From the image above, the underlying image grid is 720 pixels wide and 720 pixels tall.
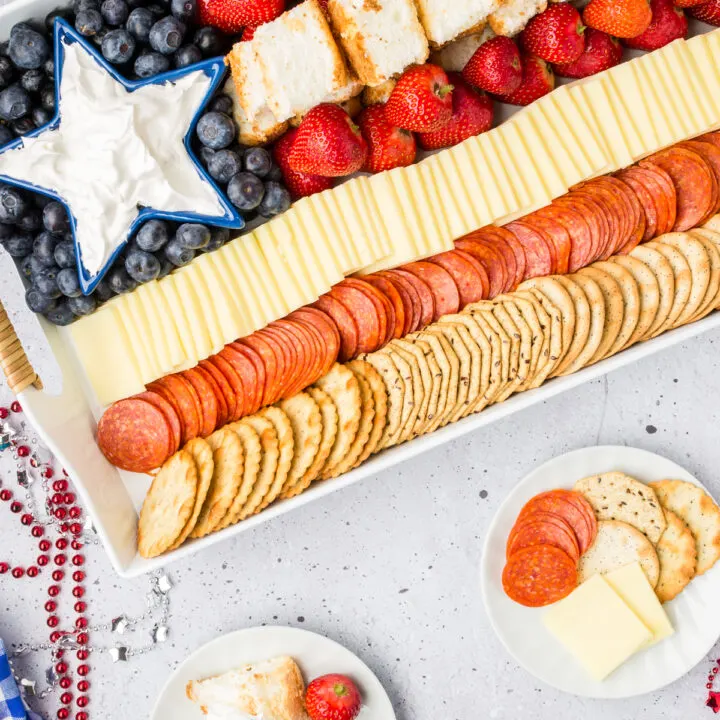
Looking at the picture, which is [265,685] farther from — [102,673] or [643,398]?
[643,398]

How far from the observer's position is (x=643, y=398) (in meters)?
2.59

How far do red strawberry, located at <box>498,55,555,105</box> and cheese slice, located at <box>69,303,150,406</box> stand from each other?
1256 mm

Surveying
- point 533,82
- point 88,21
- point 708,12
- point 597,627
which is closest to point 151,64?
point 88,21

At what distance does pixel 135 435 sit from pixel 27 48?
103 centimetres

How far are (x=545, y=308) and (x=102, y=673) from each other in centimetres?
177

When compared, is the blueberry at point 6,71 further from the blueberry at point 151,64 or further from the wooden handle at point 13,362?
the wooden handle at point 13,362

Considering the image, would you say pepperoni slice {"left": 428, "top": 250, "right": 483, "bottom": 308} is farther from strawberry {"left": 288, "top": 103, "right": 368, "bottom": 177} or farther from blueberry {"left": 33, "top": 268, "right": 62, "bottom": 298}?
blueberry {"left": 33, "top": 268, "right": 62, "bottom": 298}

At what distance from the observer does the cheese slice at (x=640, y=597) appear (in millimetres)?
2391

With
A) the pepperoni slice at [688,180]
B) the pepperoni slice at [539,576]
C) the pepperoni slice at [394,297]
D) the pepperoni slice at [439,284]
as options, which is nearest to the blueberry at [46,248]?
the pepperoni slice at [394,297]

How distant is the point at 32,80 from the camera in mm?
2102

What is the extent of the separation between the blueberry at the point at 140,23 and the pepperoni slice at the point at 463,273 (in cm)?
95

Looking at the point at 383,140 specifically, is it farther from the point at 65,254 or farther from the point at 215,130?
the point at 65,254

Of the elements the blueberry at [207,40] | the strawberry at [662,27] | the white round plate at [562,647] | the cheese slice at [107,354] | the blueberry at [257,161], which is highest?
the blueberry at [207,40]

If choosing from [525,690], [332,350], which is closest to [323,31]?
[332,350]
